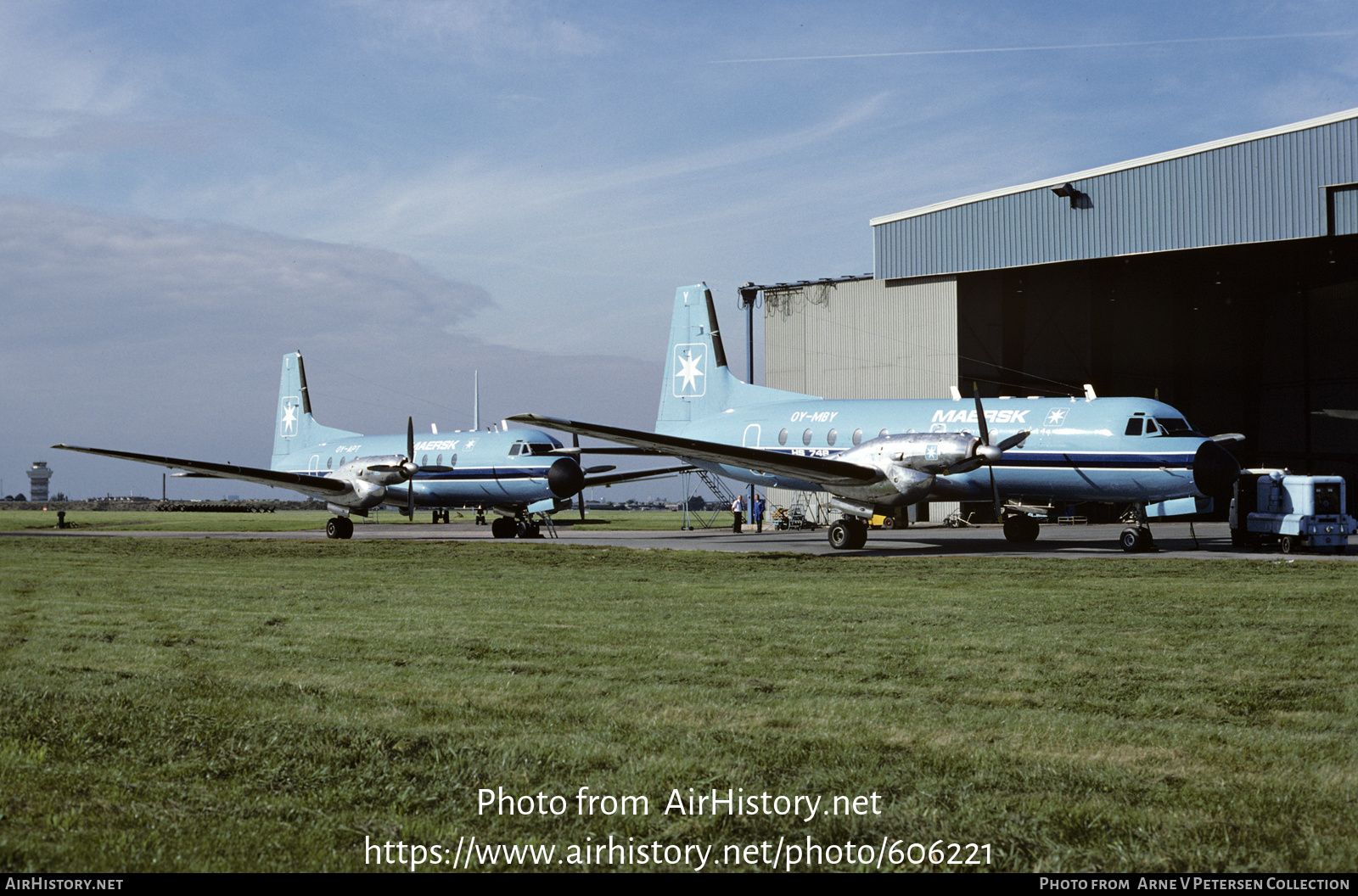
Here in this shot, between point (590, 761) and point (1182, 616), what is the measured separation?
8.76 meters

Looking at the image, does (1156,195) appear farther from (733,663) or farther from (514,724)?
(514,724)

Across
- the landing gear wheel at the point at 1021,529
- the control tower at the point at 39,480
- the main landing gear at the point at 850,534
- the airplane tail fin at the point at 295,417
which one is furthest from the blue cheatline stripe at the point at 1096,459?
the control tower at the point at 39,480

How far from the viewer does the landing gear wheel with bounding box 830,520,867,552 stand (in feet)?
86.8

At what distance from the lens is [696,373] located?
3419 cm

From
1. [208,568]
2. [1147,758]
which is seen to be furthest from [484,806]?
[208,568]

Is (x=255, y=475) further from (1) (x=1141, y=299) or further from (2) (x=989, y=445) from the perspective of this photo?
(1) (x=1141, y=299)

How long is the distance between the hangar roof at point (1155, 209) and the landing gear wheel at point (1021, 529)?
15.4 metres

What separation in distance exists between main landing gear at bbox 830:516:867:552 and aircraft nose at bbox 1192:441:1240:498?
764cm

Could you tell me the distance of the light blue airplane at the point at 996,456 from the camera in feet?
78.9

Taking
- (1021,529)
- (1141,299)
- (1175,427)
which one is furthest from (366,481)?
(1141,299)

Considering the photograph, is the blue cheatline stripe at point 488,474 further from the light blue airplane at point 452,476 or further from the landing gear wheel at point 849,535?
the landing gear wheel at point 849,535

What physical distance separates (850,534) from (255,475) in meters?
21.0

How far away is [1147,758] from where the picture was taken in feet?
18.9

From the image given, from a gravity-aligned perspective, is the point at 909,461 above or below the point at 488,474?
above
